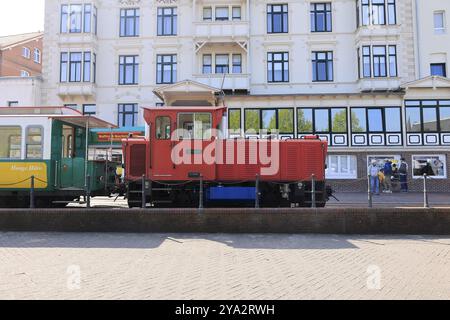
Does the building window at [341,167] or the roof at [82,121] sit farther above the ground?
the roof at [82,121]

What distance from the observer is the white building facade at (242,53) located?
80.5 ft

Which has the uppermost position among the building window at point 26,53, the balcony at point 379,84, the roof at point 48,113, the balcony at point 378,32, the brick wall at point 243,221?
the building window at point 26,53

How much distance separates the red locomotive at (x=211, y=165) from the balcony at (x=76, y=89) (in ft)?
55.9

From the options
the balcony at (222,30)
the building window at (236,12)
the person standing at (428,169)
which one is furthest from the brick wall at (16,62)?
the person standing at (428,169)

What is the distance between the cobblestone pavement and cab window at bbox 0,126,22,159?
3.91 metres

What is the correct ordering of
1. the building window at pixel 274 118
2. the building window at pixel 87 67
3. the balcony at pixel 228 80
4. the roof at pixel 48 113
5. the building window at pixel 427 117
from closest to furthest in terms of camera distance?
1. the roof at pixel 48 113
2. the building window at pixel 427 117
3. the building window at pixel 274 118
4. the balcony at pixel 228 80
5. the building window at pixel 87 67

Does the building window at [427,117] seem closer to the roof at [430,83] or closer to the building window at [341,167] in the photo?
the roof at [430,83]

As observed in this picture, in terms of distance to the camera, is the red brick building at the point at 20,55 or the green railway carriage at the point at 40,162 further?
the red brick building at the point at 20,55

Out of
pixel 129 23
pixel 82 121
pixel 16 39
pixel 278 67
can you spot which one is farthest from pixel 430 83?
pixel 16 39

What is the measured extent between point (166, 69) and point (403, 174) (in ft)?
57.8

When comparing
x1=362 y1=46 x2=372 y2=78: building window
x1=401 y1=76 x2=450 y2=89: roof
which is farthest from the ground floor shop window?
x1=362 y1=46 x2=372 y2=78: building window

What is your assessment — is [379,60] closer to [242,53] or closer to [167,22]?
[242,53]

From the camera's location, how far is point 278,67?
1035 inches

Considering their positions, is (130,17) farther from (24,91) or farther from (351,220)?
(351,220)
